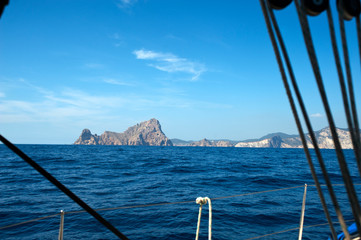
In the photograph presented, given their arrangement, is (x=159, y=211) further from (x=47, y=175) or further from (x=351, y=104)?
(x=351, y=104)

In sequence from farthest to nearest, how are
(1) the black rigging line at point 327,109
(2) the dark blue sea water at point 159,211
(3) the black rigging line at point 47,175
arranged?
1. (2) the dark blue sea water at point 159,211
2. (3) the black rigging line at point 47,175
3. (1) the black rigging line at point 327,109

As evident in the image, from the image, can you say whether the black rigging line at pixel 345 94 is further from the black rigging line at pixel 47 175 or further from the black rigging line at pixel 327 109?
the black rigging line at pixel 47 175

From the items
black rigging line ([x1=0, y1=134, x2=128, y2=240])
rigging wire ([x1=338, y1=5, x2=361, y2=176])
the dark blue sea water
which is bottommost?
the dark blue sea water

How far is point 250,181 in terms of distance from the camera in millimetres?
16641

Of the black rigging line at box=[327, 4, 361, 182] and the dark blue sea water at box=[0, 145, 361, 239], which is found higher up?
the black rigging line at box=[327, 4, 361, 182]

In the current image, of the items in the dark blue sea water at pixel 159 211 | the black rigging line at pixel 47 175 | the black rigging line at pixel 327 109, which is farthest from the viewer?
the dark blue sea water at pixel 159 211

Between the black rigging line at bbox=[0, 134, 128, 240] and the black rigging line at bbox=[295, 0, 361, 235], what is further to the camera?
the black rigging line at bbox=[0, 134, 128, 240]

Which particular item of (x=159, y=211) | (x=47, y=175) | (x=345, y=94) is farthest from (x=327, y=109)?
(x=159, y=211)

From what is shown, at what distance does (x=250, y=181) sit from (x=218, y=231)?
9.92 metres

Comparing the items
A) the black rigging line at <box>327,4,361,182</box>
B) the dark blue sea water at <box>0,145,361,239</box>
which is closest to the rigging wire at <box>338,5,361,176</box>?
the black rigging line at <box>327,4,361,182</box>

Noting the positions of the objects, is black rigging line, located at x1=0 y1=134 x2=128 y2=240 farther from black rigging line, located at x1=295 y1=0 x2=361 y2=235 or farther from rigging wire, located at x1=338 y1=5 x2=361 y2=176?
rigging wire, located at x1=338 y1=5 x2=361 y2=176

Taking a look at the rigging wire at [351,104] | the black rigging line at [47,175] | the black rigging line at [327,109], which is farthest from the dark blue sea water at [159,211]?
the rigging wire at [351,104]

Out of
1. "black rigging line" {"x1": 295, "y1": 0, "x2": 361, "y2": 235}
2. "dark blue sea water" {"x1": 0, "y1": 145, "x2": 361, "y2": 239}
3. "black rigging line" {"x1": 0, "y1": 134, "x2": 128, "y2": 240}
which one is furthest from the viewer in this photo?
"dark blue sea water" {"x1": 0, "y1": 145, "x2": 361, "y2": 239}

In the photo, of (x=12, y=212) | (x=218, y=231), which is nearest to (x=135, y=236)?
(x=218, y=231)
